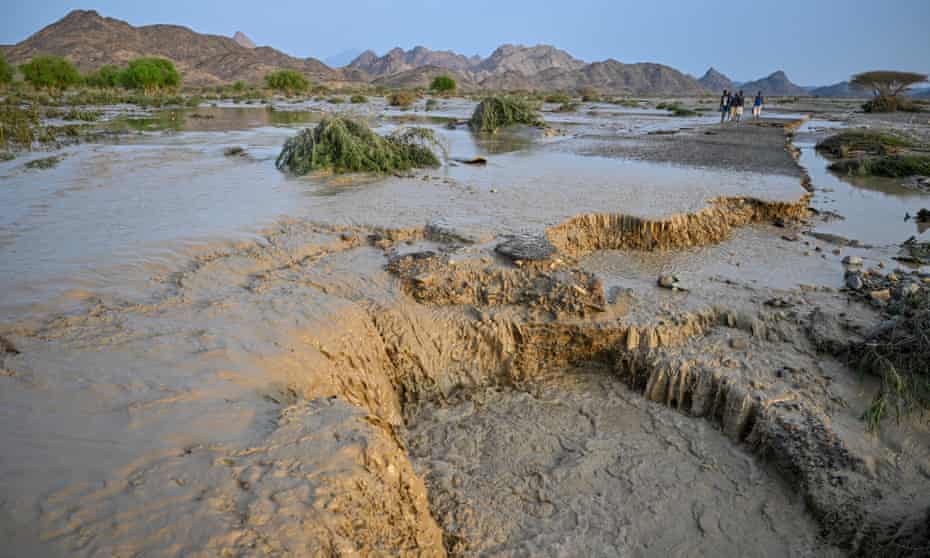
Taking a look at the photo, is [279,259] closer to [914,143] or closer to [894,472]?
[894,472]

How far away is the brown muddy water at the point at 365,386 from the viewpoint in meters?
2.53

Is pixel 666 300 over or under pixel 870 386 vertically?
over

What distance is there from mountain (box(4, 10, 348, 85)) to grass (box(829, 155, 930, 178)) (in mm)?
89095

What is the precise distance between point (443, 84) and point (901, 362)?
5632 cm

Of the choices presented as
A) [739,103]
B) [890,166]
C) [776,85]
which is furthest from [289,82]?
[776,85]

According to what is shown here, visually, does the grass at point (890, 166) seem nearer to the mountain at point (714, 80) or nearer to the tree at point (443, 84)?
the tree at point (443, 84)

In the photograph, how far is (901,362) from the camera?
4.52m

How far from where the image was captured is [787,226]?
8.80 metres

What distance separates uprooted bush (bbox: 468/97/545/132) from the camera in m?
20.5

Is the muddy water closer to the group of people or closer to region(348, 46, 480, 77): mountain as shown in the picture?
the group of people

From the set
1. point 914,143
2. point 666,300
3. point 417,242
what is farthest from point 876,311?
point 914,143

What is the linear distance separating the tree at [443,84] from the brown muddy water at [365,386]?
2016 inches

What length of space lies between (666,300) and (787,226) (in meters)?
4.56

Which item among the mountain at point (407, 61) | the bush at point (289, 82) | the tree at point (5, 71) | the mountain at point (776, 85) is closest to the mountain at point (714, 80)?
the mountain at point (776, 85)
